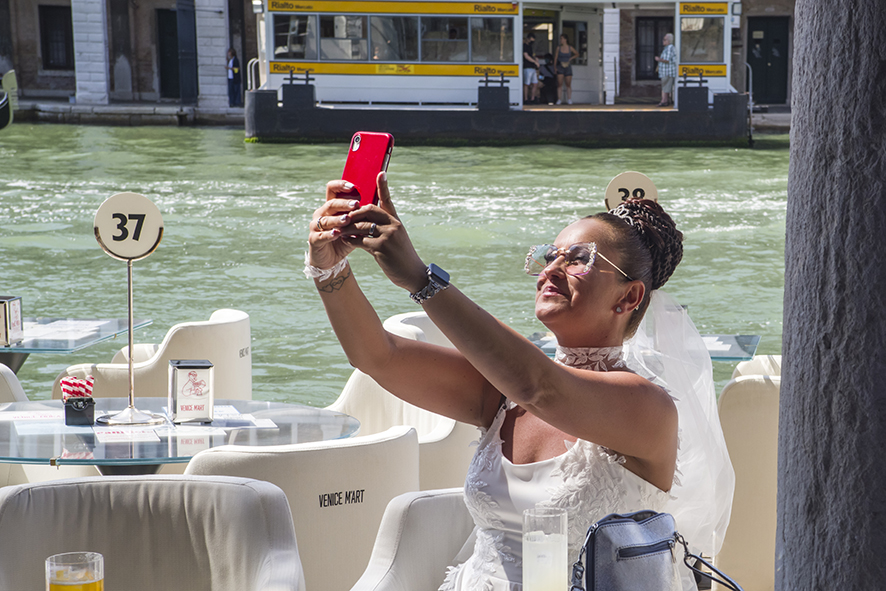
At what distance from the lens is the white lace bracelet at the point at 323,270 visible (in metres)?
1.72

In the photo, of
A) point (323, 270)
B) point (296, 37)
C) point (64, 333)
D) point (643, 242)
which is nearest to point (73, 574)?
point (323, 270)

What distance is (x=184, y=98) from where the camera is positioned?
2520 cm

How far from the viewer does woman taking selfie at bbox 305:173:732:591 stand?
5.22 feet

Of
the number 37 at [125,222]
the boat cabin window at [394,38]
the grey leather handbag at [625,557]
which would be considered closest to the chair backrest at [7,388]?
the number 37 at [125,222]

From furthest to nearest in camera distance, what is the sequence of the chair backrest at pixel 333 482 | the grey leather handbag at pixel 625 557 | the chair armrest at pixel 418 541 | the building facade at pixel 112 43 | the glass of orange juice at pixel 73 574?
the building facade at pixel 112 43, the chair backrest at pixel 333 482, the chair armrest at pixel 418 541, the glass of orange juice at pixel 73 574, the grey leather handbag at pixel 625 557

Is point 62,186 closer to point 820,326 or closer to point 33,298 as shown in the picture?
point 33,298

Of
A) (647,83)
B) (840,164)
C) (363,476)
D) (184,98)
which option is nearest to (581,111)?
(647,83)

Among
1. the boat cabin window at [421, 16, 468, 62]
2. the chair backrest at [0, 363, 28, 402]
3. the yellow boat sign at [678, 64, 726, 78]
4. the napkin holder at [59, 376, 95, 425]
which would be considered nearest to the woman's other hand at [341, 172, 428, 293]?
the napkin holder at [59, 376, 95, 425]

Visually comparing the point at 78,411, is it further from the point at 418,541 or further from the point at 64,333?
→ the point at 64,333

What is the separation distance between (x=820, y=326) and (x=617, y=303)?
853 millimetres

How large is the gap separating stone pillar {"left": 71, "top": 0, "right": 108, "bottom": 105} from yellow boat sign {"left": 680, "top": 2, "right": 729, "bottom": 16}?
538 inches

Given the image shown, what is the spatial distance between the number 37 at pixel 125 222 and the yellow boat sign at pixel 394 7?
16.9 m

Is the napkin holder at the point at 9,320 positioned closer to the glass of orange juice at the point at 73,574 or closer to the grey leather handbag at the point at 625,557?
the glass of orange juice at the point at 73,574

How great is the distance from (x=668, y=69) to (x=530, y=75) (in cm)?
254
